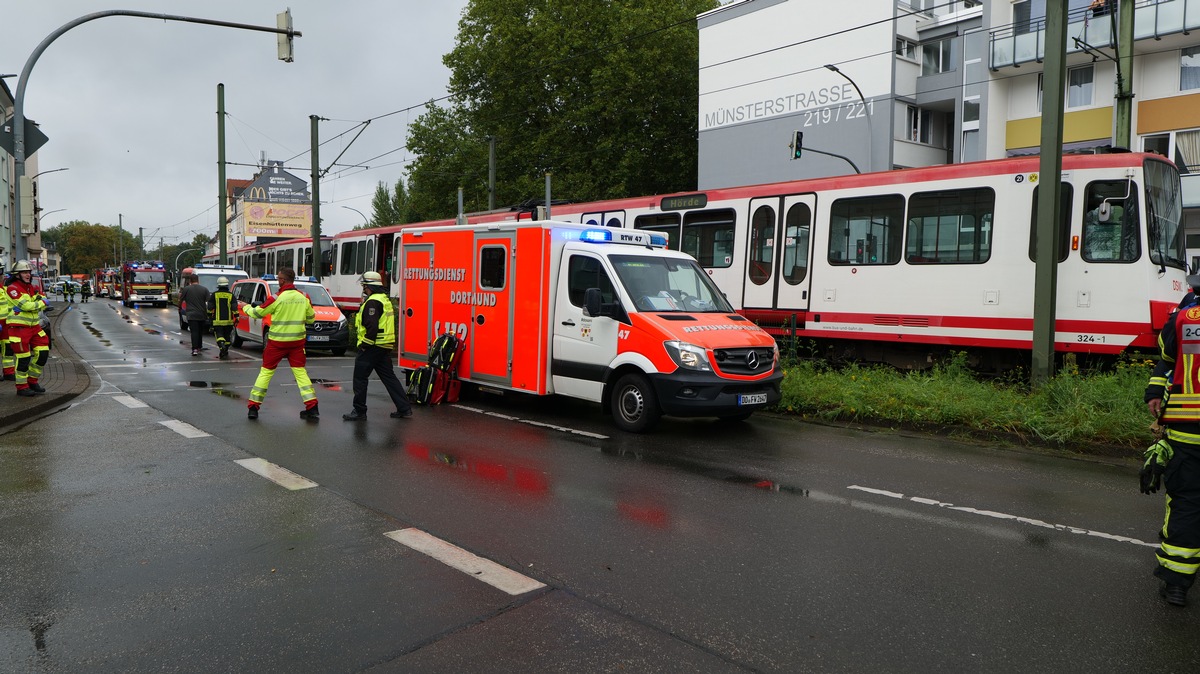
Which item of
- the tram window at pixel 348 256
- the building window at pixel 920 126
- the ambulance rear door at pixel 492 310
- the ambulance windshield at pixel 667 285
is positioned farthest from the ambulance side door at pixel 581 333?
the building window at pixel 920 126

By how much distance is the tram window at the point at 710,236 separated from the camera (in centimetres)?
1556

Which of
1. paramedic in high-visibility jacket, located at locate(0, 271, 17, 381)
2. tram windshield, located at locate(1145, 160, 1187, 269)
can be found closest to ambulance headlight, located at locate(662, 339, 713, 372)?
tram windshield, located at locate(1145, 160, 1187, 269)

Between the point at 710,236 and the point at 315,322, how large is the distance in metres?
8.59

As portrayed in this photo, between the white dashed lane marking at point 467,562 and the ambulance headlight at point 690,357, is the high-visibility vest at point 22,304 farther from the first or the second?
the white dashed lane marking at point 467,562

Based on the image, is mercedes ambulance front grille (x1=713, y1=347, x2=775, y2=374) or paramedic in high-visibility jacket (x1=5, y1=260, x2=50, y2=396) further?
paramedic in high-visibility jacket (x1=5, y1=260, x2=50, y2=396)

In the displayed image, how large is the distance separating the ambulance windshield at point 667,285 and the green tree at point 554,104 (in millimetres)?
25934

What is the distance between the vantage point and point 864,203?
44.8ft

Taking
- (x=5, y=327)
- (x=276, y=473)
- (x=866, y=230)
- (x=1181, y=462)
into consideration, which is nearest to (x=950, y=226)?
(x=866, y=230)

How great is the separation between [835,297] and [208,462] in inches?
388

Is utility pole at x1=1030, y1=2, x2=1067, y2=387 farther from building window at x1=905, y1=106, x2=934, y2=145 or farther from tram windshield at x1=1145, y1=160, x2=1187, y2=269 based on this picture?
building window at x1=905, y1=106, x2=934, y2=145

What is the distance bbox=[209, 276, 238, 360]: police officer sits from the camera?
58.6 ft

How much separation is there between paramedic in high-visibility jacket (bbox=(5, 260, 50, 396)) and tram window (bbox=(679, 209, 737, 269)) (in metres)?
10.4

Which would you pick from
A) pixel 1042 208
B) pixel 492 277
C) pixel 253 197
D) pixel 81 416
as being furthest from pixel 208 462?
pixel 253 197

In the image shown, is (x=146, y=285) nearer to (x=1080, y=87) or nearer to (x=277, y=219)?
(x=277, y=219)
